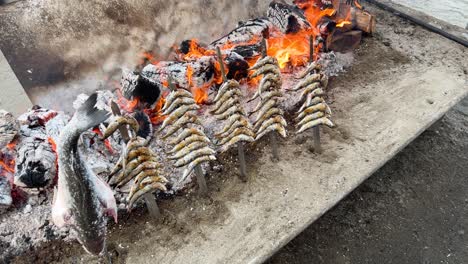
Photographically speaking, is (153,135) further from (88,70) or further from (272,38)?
(272,38)

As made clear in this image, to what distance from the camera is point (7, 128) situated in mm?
5379

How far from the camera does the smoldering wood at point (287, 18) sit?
698cm

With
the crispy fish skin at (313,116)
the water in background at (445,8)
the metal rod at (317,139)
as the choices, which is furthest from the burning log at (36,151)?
the water in background at (445,8)

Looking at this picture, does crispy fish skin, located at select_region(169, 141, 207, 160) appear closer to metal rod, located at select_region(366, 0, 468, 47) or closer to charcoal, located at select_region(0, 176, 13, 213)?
charcoal, located at select_region(0, 176, 13, 213)

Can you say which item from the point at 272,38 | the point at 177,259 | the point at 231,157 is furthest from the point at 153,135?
the point at 272,38

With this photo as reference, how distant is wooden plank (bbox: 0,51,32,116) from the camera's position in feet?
17.9

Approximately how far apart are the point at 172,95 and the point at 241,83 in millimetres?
2473

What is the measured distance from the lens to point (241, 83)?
6.64 metres

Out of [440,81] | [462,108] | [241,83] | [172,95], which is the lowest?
[462,108]

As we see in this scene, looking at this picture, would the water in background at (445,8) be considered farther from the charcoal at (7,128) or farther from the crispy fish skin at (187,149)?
the charcoal at (7,128)

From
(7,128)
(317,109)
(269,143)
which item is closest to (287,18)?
(269,143)

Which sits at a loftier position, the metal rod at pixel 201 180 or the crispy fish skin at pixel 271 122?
the crispy fish skin at pixel 271 122

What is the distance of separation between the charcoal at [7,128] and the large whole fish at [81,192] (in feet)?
5.59

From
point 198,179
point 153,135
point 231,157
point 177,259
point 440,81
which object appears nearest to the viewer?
point 177,259
